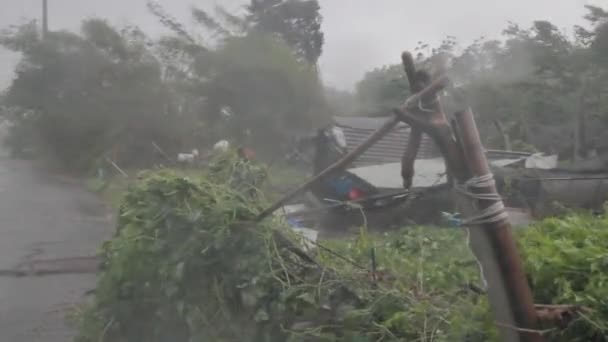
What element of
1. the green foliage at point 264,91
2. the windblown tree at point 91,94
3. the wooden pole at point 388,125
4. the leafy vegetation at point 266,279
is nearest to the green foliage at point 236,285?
the leafy vegetation at point 266,279

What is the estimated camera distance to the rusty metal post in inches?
112

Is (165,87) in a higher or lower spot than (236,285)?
higher

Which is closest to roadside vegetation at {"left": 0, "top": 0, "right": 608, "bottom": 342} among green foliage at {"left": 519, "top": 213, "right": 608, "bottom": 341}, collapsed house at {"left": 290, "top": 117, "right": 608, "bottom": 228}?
green foliage at {"left": 519, "top": 213, "right": 608, "bottom": 341}

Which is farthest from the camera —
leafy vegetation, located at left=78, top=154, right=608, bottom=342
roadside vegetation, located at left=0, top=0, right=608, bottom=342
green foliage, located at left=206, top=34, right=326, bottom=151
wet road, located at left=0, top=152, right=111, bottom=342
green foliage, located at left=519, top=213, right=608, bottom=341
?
green foliage, located at left=206, top=34, right=326, bottom=151

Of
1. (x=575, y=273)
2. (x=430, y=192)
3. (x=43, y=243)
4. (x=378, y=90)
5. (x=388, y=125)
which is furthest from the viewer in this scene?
(x=378, y=90)

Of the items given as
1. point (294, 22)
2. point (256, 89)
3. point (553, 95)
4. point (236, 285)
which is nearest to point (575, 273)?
point (236, 285)

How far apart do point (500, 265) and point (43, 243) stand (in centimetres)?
1046

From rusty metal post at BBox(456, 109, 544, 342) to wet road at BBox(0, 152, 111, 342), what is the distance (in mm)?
4943

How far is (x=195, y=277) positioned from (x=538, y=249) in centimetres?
196

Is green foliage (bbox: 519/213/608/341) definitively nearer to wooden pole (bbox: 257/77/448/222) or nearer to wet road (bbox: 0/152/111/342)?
wooden pole (bbox: 257/77/448/222)

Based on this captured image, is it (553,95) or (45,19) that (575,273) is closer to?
(553,95)

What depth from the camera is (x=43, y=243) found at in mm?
12258

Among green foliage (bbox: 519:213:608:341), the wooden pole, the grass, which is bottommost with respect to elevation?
the grass

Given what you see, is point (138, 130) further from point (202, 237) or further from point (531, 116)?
point (202, 237)
